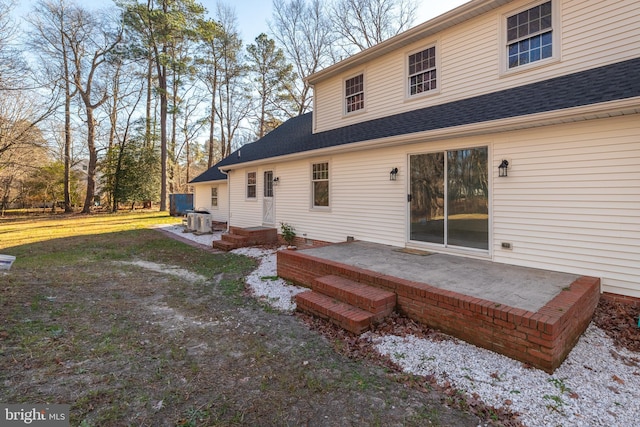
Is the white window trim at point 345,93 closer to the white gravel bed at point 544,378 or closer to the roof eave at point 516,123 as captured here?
the roof eave at point 516,123

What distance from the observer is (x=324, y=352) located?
3258 mm

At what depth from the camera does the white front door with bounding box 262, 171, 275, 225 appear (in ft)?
33.7

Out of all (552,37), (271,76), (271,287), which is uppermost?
(271,76)

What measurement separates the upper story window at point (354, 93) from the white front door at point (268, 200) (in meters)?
3.44

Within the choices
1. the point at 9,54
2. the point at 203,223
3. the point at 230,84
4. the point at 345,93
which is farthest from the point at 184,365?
the point at 230,84

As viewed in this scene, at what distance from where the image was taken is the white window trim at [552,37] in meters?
5.27

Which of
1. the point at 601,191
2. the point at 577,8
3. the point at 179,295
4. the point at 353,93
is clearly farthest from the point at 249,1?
the point at 601,191

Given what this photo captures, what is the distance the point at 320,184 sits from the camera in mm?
8438

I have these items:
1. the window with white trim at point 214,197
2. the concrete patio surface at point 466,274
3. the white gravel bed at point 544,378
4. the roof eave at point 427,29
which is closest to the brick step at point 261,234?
the concrete patio surface at point 466,274

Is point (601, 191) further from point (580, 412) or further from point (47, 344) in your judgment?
point (47, 344)

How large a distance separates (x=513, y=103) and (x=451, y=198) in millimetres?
1867

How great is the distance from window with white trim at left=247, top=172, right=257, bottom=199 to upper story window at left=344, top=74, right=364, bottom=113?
4321 millimetres

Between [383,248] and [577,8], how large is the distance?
5326mm

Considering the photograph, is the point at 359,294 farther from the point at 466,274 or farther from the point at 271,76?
the point at 271,76
